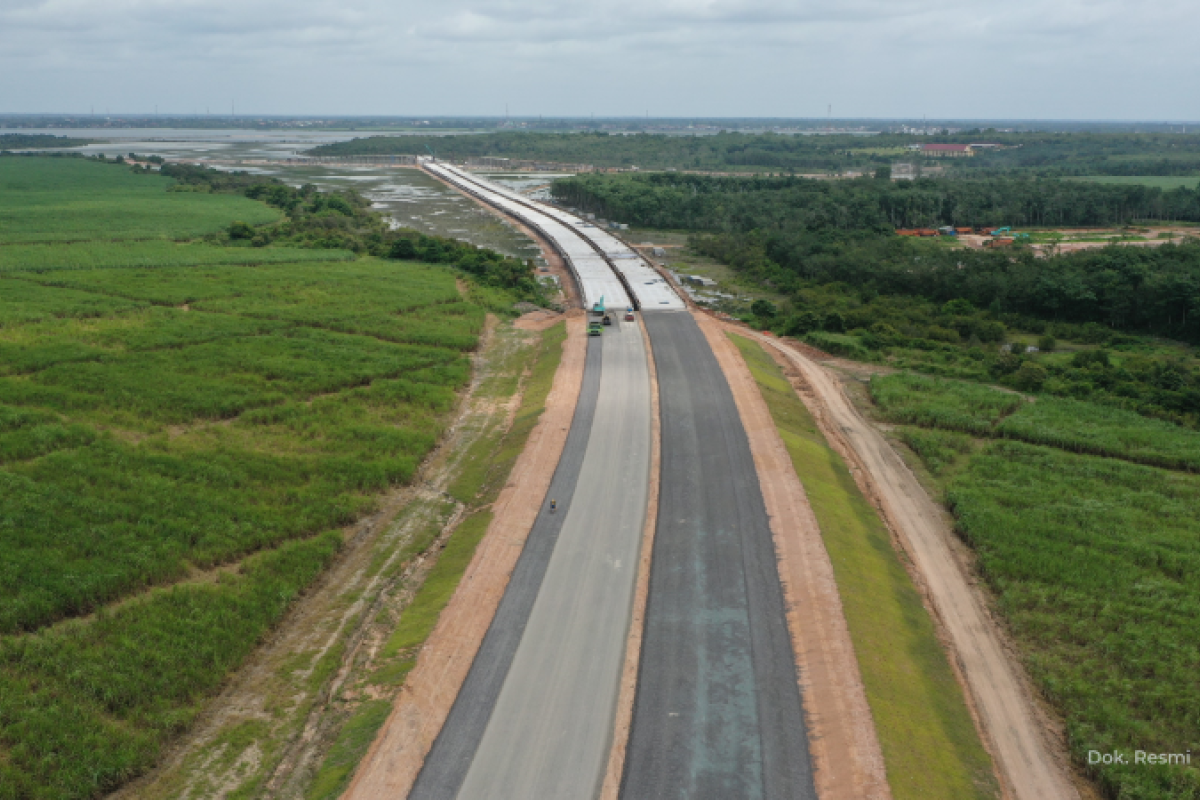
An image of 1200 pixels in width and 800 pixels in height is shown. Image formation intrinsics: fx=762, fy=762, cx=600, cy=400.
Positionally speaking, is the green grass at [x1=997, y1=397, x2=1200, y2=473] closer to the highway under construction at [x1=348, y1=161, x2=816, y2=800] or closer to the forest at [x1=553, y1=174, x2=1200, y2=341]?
the highway under construction at [x1=348, y1=161, x2=816, y2=800]

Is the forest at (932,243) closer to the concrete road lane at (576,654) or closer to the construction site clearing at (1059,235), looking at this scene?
the construction site clearing at (1059,235)

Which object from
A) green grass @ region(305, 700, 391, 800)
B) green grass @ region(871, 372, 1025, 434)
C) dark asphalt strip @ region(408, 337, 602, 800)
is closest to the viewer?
green grass @ region(305, 700, 391, 800)

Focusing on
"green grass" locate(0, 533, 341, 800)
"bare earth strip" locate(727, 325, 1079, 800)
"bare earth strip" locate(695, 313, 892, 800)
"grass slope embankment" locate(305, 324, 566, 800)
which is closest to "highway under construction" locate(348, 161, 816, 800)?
"bare earth strip" locate(695, 313, 892, 800)

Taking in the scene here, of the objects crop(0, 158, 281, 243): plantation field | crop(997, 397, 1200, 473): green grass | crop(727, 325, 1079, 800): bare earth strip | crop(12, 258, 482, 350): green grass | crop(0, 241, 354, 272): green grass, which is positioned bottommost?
crop(727, 325, 1079, 800): bare earth strip

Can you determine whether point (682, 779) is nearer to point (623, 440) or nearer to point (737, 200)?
point (623, 440)

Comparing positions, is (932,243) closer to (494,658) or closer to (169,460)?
(169,460)

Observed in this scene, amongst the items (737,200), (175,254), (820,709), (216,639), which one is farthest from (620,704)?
(737,200)
